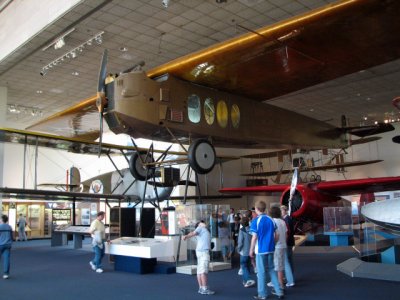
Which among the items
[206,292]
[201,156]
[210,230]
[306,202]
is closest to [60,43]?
[201,156]

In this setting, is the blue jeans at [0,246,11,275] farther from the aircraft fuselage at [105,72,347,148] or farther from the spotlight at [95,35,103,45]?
the spotlight at [95,35,103,45]

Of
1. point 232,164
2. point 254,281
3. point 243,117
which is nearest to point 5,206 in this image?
point 232,164

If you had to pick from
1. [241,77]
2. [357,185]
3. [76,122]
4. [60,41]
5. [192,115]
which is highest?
[60,41]

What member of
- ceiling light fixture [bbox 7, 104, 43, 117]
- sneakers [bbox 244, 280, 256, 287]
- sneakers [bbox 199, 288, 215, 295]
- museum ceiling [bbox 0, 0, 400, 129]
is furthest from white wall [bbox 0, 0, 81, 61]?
sneakers [bbox 244, 280, 256, 287]

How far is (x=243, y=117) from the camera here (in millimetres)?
9336

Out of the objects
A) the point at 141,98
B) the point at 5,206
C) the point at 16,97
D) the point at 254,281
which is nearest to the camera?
the point at 254,281

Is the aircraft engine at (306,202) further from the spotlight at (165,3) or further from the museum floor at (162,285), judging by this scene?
the spotlight at (165,3)

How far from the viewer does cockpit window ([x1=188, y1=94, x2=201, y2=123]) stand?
26.8 feet

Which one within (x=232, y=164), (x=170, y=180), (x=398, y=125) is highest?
(x=398, y=125)

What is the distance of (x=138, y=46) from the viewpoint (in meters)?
12.6

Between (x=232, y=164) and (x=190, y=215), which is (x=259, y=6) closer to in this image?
(x=190, y=215)

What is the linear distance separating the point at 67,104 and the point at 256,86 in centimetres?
1228

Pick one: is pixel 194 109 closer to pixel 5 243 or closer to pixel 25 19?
pixel 5 243

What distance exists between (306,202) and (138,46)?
7.30 m
